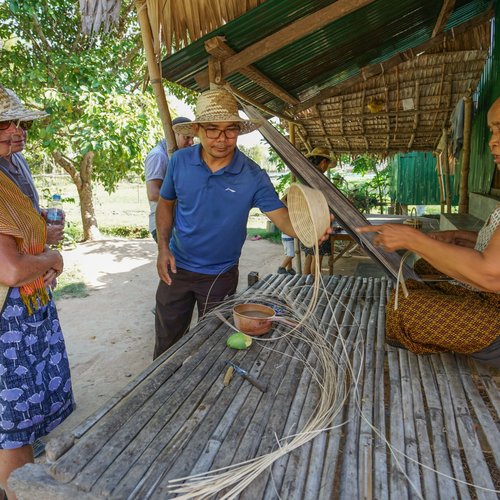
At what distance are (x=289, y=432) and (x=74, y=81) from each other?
5.70 m

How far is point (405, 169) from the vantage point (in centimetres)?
1160

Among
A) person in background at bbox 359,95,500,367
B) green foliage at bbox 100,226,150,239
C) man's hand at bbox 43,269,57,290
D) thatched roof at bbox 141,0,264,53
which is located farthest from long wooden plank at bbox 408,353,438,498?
green foliage at bbox 100,226,150,239

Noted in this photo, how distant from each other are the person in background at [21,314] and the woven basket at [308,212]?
1.02 m

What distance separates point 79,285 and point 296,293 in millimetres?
3577

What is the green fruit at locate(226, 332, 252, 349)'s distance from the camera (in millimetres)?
1833

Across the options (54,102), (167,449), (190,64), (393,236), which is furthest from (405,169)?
(167,449)

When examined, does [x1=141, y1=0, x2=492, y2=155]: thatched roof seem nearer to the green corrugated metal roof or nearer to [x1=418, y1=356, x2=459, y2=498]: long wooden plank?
the green corrugated metal roof

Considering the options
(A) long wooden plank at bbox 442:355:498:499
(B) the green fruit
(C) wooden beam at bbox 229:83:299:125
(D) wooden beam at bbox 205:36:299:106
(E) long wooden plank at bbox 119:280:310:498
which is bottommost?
(A) long wooden plank at bbox 442:355:498:499

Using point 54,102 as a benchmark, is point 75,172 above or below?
below

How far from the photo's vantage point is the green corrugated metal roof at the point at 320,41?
2.60m

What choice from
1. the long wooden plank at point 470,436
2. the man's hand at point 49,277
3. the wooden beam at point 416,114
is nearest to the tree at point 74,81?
the wooden beam at point 416,114

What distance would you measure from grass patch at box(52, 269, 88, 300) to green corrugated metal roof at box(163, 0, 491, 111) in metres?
2.88

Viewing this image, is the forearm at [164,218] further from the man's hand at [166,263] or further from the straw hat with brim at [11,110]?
the straw hat with brim at [11,110]

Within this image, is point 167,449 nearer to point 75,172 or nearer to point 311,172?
point 311,172
